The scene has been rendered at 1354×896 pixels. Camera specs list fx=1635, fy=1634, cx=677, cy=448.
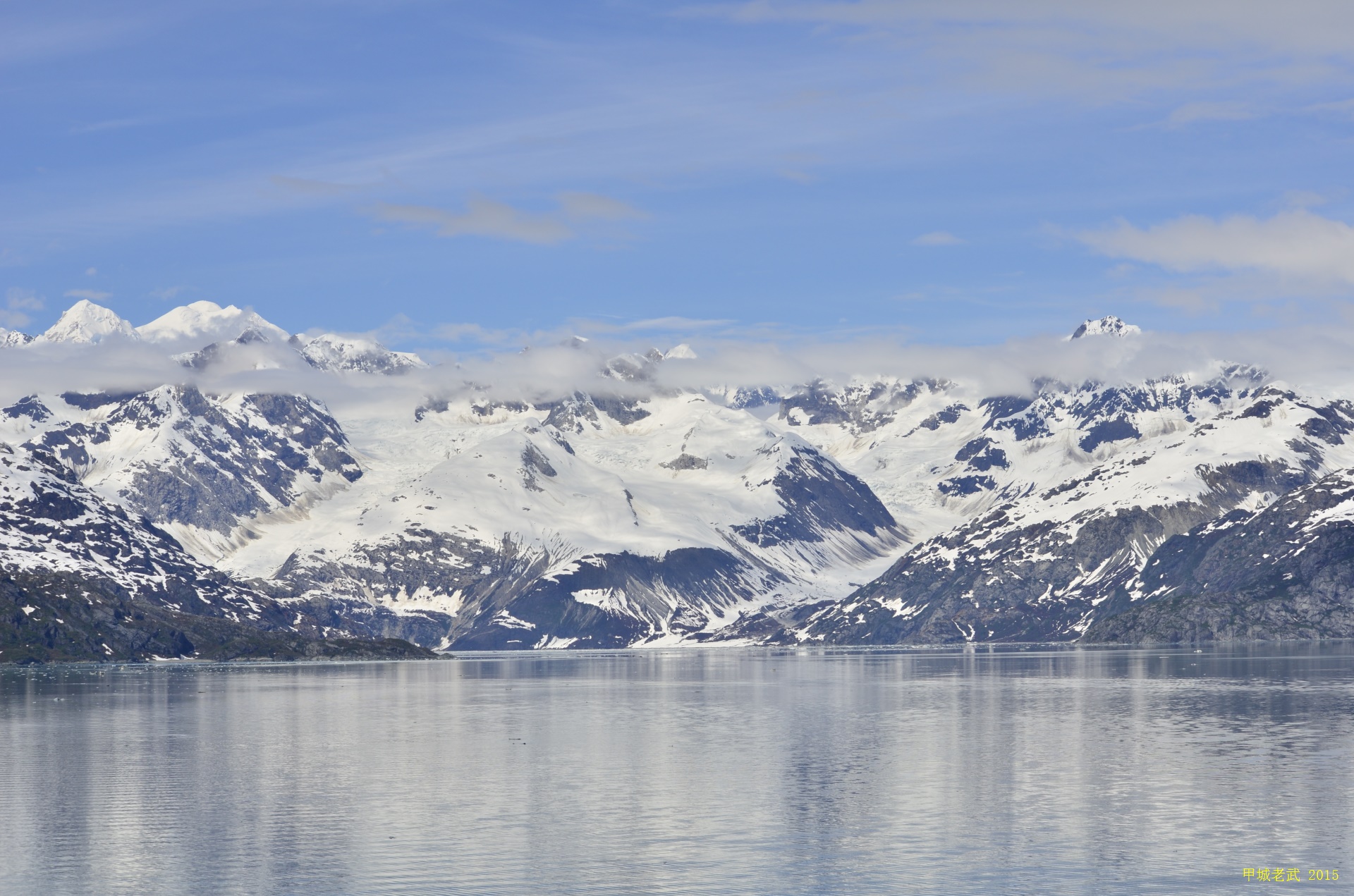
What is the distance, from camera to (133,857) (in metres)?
104

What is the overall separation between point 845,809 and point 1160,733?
6860 cm

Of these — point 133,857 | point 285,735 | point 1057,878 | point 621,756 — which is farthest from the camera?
point 285,735

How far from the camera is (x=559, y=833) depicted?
110562 millimetres

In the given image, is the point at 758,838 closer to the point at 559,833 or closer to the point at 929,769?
the point at 559,833

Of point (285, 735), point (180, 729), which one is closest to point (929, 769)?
point (285, 735)

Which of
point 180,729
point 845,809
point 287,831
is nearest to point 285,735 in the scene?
point 180,729

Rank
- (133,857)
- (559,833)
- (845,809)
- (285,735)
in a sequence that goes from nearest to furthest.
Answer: (133,857), (559,833), (845,809), (285,735)

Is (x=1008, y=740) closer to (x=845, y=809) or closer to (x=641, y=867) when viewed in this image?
(x=845, y=809)

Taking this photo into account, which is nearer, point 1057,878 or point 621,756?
point 1057,878

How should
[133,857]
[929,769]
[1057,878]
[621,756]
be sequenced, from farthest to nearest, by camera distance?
[621,756] < [929,769] < [133,857] < [1057,878]

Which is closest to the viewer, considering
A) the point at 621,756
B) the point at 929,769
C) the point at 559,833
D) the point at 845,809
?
the point at 559,833

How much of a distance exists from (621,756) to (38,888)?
73612 millimetres

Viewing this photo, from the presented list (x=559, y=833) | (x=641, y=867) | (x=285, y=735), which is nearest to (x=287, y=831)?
(x=559, y=833)

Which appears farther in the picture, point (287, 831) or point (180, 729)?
point (180, 729)
